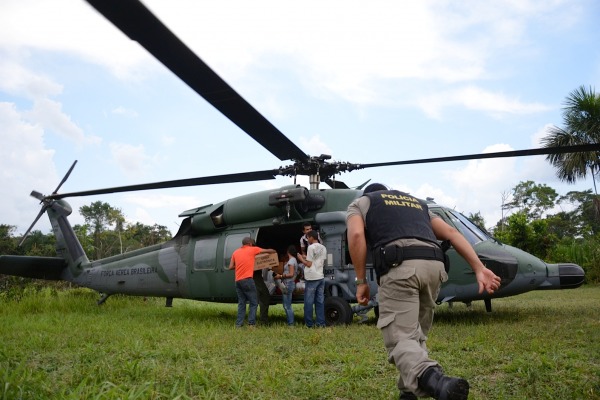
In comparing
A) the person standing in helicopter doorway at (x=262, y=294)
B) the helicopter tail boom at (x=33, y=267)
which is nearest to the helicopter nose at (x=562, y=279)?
the person standing in helicopter doorway at (x=262, y=294)

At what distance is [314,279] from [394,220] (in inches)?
192

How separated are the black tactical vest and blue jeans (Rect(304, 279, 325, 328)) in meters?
4.73

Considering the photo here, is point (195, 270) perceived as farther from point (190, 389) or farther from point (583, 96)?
point (583, 96)

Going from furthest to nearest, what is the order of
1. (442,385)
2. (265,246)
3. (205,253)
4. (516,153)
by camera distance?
(265,246), (205,253), (516,153), (442,385)

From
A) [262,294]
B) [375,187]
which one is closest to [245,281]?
[262,294]

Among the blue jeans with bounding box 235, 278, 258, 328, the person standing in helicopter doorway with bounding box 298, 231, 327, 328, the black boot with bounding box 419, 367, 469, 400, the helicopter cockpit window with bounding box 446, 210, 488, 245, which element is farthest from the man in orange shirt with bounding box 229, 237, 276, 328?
the black boot with bounding box 419, 367, 469, 400

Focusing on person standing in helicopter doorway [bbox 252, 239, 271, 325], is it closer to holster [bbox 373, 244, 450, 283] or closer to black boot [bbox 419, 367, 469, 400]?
holster [bbox 373, 244, 450, 283]

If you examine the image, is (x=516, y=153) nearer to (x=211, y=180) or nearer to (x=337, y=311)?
(x=337, y=311)

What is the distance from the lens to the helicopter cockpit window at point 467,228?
8.33 m

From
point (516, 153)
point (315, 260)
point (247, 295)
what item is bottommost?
point (247, 295)

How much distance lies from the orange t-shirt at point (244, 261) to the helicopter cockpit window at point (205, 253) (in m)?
1.14

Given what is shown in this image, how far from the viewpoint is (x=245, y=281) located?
8461 millimetres

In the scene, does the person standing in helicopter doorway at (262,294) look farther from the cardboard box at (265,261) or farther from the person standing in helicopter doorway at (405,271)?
the person standing in helicopter doorway at (405,271)

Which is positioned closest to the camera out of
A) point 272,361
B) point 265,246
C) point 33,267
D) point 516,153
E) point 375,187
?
point 375,187
